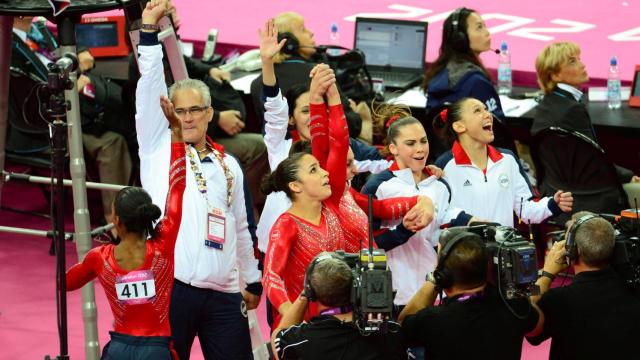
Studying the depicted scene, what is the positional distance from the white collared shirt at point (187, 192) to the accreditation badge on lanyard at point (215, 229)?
0.06 ft

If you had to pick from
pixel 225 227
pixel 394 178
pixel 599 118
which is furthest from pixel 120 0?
pixel 599 118

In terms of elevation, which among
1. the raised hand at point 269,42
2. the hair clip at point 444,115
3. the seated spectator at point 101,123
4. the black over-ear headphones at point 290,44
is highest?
the raised hand at point 269,42

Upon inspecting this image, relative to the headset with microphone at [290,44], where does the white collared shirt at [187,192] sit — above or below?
below

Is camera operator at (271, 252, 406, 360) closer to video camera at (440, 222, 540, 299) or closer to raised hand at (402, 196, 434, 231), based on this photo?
video camera at (440, 222, 540, 299)

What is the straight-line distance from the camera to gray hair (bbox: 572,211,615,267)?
436cm

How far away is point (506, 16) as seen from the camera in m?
10.1

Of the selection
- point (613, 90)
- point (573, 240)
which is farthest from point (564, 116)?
point (573, 240)

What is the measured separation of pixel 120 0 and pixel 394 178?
4.86ft

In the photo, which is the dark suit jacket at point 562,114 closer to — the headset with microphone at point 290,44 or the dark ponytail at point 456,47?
the dark ponytail at point 456,47

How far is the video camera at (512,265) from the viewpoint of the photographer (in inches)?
163

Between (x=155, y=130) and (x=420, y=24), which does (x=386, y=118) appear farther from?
(x=420, y=24)

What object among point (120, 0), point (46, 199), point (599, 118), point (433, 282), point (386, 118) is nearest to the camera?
point (433, 282)

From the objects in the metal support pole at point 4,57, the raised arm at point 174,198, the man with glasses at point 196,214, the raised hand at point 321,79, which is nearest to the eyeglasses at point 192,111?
the man with glasses at point 196,214

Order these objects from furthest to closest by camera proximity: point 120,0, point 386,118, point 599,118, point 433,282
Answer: point 599,118, point 386,118, point 120,0, point 433,282
